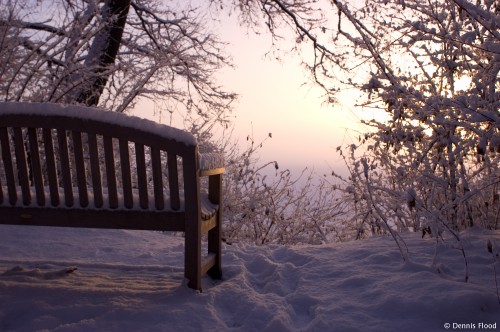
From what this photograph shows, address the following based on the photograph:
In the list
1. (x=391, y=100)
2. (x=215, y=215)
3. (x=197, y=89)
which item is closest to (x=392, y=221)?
(x=391, y=100)

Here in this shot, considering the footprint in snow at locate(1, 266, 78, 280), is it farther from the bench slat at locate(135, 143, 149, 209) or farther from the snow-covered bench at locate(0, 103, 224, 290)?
the bench slat at locate(135, 143, 149, 209)

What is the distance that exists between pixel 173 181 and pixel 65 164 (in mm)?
576

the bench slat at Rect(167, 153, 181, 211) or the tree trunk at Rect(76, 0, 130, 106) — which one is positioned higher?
the tree trunk at Rect(76, 0, 130, 106)

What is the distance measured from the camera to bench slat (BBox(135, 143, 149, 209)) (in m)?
2.71

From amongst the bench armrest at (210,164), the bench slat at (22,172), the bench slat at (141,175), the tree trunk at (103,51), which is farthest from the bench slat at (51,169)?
the tree trunk at (103,51)

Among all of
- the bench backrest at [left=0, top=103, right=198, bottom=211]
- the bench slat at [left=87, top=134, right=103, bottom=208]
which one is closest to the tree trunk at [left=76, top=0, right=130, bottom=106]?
the bench backrest at [left=0, top=103, right=198, bottom=211]

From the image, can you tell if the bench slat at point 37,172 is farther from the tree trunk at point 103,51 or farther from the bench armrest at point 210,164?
the tree trunk at point 103,51

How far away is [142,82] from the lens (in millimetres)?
7875

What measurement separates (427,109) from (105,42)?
545cm

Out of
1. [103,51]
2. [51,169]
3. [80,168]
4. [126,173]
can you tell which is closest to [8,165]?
[51,169]

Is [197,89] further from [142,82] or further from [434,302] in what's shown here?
[434,302]

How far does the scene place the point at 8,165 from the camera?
281 centimetres

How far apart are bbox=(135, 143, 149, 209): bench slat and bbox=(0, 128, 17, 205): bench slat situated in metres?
0.70

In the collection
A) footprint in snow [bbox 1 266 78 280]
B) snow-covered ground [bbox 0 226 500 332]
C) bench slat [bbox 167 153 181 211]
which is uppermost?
bench slat [bbox 167 153 181 211]
